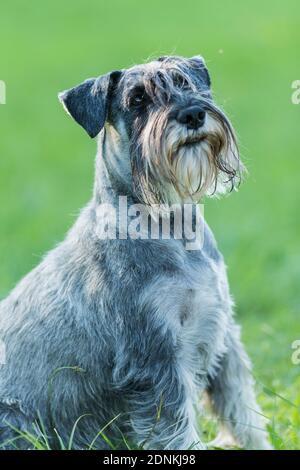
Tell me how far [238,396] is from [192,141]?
64.8 inches

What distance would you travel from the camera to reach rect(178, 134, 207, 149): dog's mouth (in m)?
4.96

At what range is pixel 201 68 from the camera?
17.4 feet

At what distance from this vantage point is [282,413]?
6.11m

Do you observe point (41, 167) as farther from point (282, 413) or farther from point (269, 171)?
point (282, 413)

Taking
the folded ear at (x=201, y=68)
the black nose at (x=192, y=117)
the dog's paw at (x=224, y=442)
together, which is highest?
the folded ear at (x=201, y=68)

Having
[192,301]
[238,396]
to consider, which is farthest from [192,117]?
[238,396]

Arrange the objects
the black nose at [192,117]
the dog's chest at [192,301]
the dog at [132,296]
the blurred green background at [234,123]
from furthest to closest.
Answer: the blurred green background at [234,123]
the dog's chest at [192,301]
the dog at [132,296]
the black nose at [192,117]

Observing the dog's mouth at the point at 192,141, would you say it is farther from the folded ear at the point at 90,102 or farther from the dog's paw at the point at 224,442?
the dog's paw at the point at 224,442

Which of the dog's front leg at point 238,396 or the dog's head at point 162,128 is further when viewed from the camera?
the dog's front leg at point 238,396

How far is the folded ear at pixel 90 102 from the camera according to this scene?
5.19m

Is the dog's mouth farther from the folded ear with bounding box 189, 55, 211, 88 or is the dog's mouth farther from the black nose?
the folded ear with bounding box 189, 55, 211, 88

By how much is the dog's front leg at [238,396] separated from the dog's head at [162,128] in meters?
1.05

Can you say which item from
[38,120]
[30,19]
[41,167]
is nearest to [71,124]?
[38,120]

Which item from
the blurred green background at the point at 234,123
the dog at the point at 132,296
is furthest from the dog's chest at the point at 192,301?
the blurred green background at the point at 234,123
